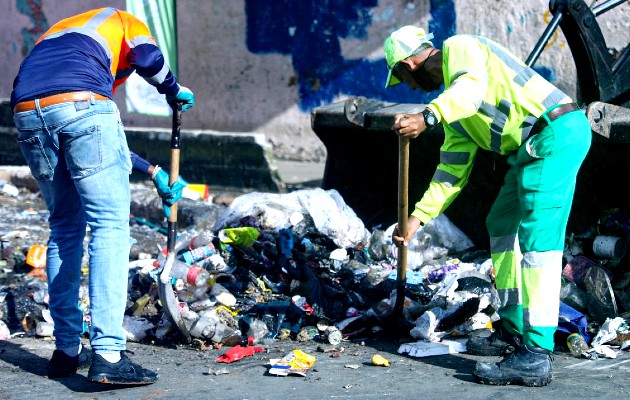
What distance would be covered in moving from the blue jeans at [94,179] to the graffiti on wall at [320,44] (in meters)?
5.99

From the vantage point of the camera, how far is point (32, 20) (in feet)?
37.7

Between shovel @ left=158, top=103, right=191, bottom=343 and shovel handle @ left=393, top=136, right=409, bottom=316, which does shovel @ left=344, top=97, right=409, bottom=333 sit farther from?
shovel @ left=158, top=103, right=191, bottom=343

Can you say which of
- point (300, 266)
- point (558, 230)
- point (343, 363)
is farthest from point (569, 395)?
point (300, 266)

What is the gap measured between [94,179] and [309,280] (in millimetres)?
1841

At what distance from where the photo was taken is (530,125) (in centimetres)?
391

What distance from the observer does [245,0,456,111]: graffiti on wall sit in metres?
9.85

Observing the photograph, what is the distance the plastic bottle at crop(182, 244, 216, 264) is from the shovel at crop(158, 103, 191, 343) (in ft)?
3.78

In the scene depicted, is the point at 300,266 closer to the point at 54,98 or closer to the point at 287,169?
the point at 54,98

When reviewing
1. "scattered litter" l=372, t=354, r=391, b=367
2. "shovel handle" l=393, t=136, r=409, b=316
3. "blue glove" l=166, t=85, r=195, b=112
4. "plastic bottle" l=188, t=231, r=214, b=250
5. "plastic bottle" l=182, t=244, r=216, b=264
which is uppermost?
"blue glove" l=166, t=85, r=195, b=112

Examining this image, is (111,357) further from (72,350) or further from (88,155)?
(88,155)

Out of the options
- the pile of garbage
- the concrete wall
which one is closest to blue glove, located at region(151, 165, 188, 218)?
the pile of garbage

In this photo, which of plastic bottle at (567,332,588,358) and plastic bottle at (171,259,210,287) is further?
plastic bottle at (171,259,210,287)

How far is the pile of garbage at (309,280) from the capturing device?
4.73 m

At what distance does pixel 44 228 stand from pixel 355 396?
4.12m
